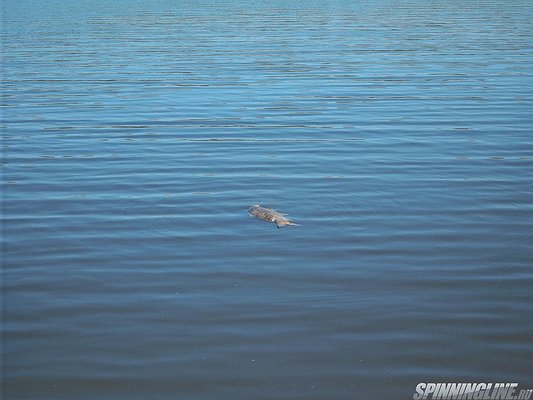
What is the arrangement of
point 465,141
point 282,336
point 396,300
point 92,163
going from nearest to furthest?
1. point 282,336
2. point 396,300
3. point 92,163
4. point 465,141

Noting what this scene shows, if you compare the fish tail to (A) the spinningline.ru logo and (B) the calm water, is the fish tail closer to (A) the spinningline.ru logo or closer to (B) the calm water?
(B) the calm water

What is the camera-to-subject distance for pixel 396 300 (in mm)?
7109

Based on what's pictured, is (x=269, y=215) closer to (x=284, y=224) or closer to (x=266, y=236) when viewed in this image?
(x=284, y=224)

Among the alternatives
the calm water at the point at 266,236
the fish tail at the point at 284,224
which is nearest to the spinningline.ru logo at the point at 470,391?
the calm water at the point at 266,236

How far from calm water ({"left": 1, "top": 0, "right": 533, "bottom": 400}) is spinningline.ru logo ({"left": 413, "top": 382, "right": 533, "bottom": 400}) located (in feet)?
0.30

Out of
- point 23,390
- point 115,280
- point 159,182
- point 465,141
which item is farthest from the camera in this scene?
point 465,141

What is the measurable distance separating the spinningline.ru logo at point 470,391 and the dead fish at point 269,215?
135 inches

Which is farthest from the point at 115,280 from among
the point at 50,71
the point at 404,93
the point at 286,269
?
the point at 50,71

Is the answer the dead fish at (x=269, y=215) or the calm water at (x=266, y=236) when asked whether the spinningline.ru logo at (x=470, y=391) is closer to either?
the calm water at (x=266, y=236)

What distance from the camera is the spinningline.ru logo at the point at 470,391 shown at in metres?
5.64

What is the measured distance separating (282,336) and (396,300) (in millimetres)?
1117

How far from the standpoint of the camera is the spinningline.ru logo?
5.64m

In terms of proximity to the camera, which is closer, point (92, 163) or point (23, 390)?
point (23, 390)

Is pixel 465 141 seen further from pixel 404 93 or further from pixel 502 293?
pixel 502 293
